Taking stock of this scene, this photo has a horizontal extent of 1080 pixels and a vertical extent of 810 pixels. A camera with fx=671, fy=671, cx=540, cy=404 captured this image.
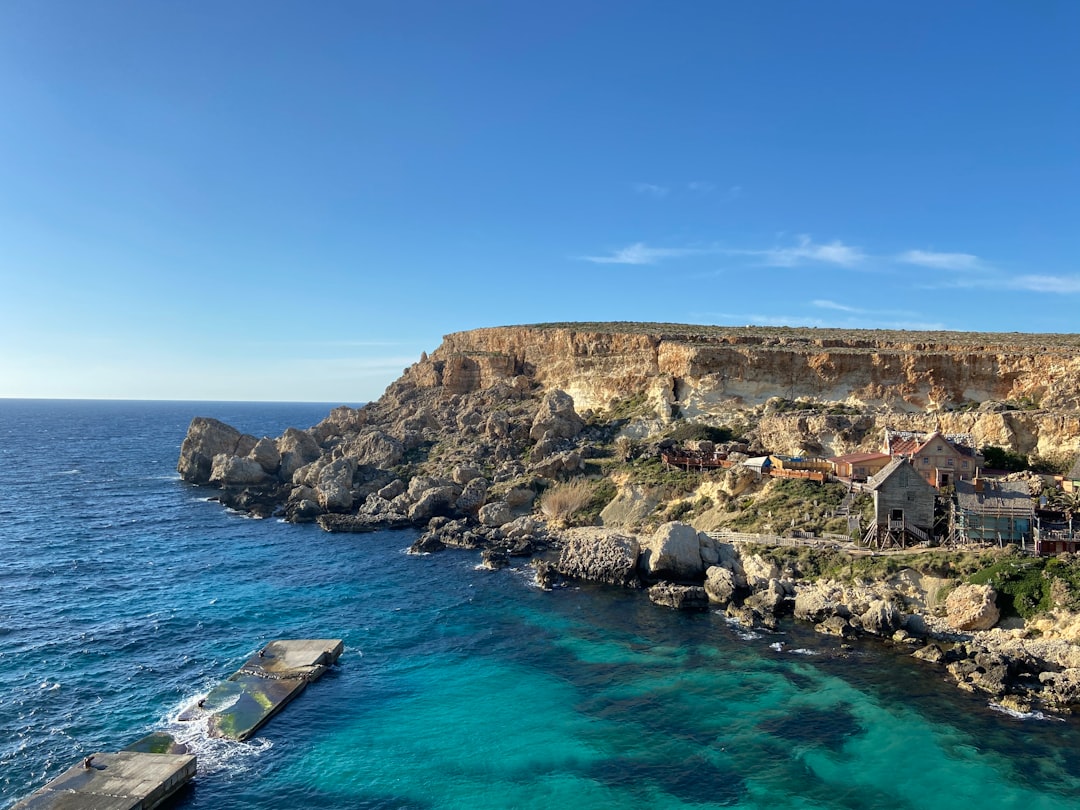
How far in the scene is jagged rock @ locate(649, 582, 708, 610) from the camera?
40.0m

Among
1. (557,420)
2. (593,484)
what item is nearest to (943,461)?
(593,484)

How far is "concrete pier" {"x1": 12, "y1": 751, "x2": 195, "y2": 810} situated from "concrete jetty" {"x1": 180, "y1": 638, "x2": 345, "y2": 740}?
289 cm

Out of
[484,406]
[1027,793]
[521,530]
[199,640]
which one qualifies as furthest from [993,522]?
[484,406]

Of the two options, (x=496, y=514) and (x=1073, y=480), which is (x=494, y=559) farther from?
(x=1073, y=480)

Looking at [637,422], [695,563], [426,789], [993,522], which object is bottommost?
[426,789]

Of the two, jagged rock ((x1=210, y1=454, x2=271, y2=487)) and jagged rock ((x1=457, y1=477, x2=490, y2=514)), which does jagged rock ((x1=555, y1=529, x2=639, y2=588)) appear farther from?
jagged rock ((x1=210, y1=454, x2=271, y2=487))

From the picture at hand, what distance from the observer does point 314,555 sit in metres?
52.4

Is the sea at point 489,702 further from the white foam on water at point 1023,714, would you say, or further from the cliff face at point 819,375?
the cliff face at point 819,375

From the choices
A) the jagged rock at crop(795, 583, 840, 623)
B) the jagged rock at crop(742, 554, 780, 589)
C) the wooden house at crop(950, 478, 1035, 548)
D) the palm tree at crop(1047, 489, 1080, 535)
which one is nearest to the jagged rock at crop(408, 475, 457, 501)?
the jagged rock at crop(742, 554, 780, 589)

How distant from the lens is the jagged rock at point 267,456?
81.1 metres

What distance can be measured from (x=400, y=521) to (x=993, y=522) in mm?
45439

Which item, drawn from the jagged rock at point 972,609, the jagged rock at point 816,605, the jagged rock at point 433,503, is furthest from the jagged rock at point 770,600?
the jagged rock at point 433,503

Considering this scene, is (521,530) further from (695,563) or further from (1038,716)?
(1038,716)

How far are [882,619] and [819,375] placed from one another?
119 ft
